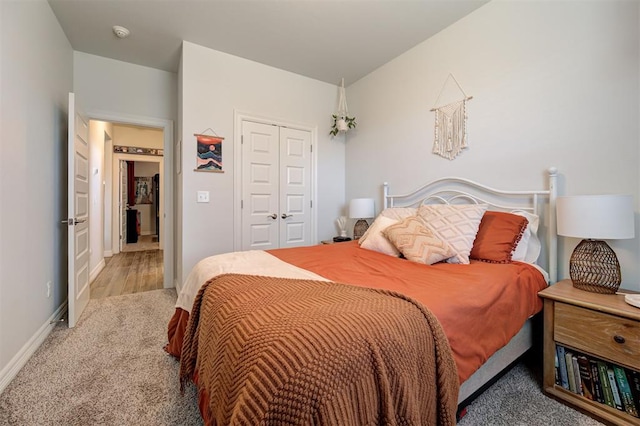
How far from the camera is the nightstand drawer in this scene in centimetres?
125

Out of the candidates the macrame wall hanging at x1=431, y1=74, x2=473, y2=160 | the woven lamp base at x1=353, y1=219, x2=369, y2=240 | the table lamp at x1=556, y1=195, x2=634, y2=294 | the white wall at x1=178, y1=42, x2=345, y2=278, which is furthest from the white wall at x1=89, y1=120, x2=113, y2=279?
the table lamp at x1=556, y1=195, x2=634, y2=294

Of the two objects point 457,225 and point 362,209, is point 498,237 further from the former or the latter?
point 362,209

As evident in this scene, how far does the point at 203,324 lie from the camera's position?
45.4 inches

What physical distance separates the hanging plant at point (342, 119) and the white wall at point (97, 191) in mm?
3507

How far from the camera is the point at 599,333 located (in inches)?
52.8

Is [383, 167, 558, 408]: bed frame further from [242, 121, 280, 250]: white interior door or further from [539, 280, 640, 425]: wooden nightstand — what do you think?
[242, 121, 280, 250]: white interior door

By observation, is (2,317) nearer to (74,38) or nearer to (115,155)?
(74,38)

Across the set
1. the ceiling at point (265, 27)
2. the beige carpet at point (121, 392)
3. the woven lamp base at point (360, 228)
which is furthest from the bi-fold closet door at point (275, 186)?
the beige carpet at point (121, 392)

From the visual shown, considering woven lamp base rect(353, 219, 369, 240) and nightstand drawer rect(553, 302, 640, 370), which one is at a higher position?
woven lamp base rect(353, 219, 369, 240)

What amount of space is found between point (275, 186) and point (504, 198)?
240 cm

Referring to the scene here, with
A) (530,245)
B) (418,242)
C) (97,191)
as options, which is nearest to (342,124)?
(418,242)

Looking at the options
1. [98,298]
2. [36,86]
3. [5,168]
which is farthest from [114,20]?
[98,298]

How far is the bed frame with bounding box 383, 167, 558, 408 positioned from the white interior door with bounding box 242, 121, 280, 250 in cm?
161

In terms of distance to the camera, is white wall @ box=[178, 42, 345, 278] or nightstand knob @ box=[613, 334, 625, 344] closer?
nightstand knob @ box=[613, 334, 625, 344]
